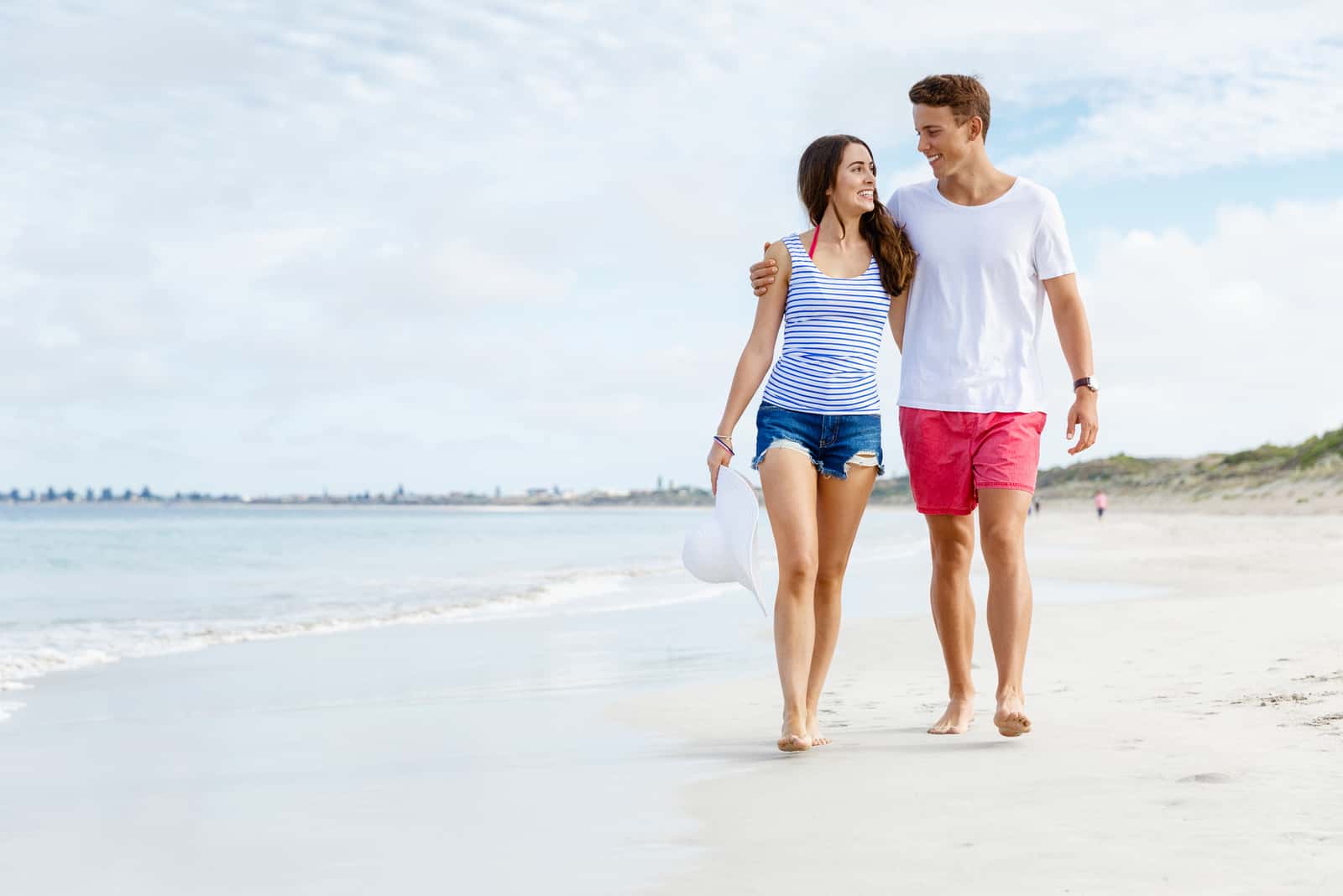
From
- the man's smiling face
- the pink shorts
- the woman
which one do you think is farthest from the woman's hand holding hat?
the man's smiling face

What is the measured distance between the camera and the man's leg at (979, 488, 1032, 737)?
3385mm

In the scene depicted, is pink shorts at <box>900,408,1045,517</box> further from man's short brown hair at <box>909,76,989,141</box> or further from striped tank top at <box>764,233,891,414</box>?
man's short brown hair at <box>909,76,989,141</box>

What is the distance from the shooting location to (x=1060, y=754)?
316cm

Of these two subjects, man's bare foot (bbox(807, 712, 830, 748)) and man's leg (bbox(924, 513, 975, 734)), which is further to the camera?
man's leg (bbox(924, 513, 975, 734))

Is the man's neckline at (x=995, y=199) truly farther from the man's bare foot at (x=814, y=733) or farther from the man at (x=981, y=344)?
the man's bare foot at (x=814, y=733)

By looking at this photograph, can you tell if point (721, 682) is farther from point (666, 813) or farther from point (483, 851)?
point (483, 851)

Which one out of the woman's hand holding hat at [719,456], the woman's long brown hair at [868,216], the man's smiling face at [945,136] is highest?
the man's smiling face at [945,136]

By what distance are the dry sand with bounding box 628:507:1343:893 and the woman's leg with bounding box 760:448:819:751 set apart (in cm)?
18

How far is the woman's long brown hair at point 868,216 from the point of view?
355 cm

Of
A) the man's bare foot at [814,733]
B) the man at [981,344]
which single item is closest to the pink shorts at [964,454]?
the man at [981,344]

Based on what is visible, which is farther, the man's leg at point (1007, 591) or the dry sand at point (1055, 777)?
the man's leg at point (1007, 591)

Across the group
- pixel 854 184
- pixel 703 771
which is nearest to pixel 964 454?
pixel 854 184

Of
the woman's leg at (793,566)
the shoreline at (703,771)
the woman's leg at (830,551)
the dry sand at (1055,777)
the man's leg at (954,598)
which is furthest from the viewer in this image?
the man's leg at (954,598)

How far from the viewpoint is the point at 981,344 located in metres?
3.52
